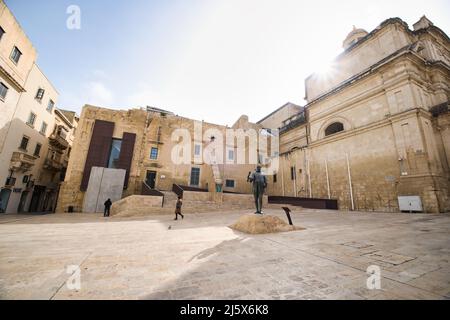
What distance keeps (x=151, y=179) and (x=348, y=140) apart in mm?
19474

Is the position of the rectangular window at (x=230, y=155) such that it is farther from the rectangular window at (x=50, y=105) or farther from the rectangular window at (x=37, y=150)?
the rectangular window at (x=50, y=105)

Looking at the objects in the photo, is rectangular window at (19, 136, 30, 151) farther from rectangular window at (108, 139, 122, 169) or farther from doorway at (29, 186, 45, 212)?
rectangular window at (108, 139, 122, 169)

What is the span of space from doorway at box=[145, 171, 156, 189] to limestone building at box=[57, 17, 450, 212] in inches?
4.0

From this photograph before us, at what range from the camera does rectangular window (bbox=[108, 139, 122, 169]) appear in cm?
1883

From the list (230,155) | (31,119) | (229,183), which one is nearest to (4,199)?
(31,119)

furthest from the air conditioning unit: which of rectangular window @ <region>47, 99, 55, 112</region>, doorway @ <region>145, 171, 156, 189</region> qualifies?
rectangular window @ <region>47, 99, 55, 112</region>

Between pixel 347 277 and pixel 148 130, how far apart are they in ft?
70.3

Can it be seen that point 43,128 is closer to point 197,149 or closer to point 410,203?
point 197,149

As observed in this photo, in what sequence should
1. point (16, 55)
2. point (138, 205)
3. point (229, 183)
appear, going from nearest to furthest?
point (138, 205) < point (16, 55) < point (229, 183)

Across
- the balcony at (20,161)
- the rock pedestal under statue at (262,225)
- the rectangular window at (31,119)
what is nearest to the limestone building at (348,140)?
the balcony at (20,161)

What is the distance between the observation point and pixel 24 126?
16.1m

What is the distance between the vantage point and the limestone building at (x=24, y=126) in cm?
1379

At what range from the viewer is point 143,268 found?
2811 millimetres
